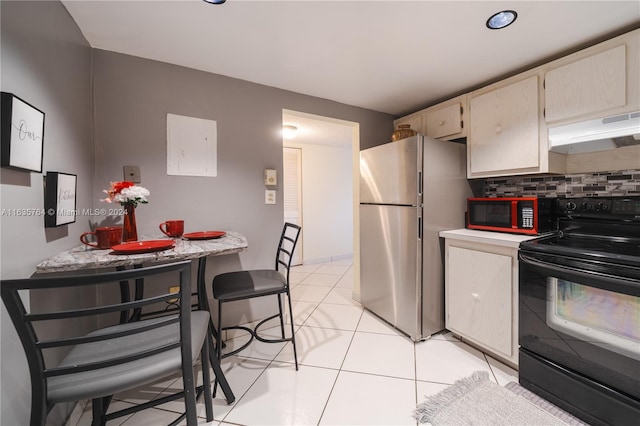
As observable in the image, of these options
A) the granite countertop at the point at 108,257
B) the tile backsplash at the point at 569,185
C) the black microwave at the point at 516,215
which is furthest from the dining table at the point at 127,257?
the tile backsplash at the point at 569,185

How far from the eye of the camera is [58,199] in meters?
1.17

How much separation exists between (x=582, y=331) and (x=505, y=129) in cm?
140

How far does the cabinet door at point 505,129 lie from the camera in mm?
1757

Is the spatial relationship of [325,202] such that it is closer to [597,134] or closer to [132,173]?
[132,173]

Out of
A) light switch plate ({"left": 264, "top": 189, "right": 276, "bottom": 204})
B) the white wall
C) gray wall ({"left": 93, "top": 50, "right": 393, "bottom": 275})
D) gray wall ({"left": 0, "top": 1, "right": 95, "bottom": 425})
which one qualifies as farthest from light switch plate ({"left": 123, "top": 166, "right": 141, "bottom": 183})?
the white wall

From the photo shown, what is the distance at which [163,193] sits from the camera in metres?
1.87

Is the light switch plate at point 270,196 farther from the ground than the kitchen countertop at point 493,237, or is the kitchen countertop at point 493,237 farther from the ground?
the light switch plate at point 270,196

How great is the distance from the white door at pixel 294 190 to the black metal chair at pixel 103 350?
319 centimetres

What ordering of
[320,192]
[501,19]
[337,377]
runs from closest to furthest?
[501,19] → [337,377] → [320,192]

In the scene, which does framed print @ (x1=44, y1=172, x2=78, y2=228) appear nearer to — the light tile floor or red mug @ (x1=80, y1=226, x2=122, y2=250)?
red mug @ (x1=80, y1=226, x2=122, y2=250)

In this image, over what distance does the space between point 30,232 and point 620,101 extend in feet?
9.79

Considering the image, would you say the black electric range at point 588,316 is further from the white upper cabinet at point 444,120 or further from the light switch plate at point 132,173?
the light switch plate at point 132,173

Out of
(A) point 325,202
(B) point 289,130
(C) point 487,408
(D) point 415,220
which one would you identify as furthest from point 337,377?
(A) point 325,202

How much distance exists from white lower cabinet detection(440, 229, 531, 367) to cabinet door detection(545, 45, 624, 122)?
0.87 meters
